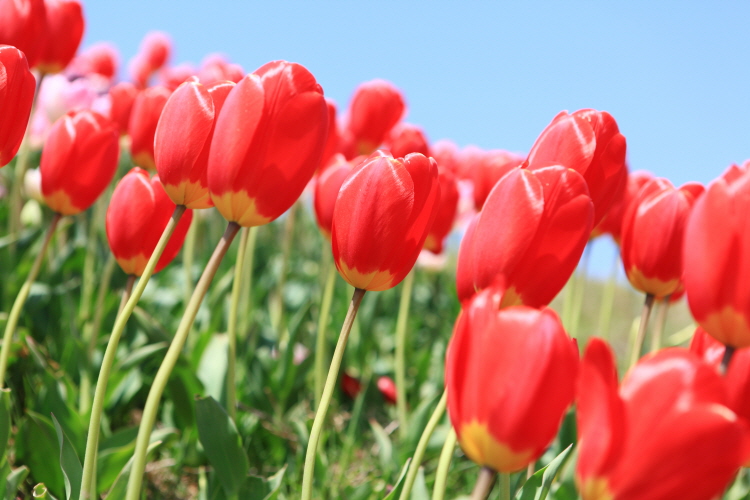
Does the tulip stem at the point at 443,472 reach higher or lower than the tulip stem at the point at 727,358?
lower

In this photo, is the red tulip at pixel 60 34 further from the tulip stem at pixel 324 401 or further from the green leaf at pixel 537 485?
the green leaf at pixel 537 485

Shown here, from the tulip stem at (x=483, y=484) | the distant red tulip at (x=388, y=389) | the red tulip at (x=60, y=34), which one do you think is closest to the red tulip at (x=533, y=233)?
the tulip stem at (x=483, y=484)

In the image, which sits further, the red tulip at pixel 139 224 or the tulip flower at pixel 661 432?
the red tulip at pixel 139 224

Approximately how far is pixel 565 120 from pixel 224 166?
1.71 feet

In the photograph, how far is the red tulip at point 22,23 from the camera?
66.4 inches

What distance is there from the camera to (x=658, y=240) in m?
1.24

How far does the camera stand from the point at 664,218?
1220 millimetres

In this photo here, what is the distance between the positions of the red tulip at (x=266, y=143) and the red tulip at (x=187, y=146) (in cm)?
6

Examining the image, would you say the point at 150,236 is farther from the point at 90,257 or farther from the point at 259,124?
the point at 90,257

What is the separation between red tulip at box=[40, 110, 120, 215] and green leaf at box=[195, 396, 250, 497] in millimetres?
514

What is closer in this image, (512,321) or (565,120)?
(512,321)

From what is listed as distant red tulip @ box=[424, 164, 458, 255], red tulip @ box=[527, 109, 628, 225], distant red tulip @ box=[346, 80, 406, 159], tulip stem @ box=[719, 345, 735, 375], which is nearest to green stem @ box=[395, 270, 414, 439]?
distant red tulip @ box=[424, 164, 458, 255]

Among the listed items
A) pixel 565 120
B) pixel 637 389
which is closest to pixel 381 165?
pixel 565 120

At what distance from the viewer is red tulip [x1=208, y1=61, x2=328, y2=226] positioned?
98cm
